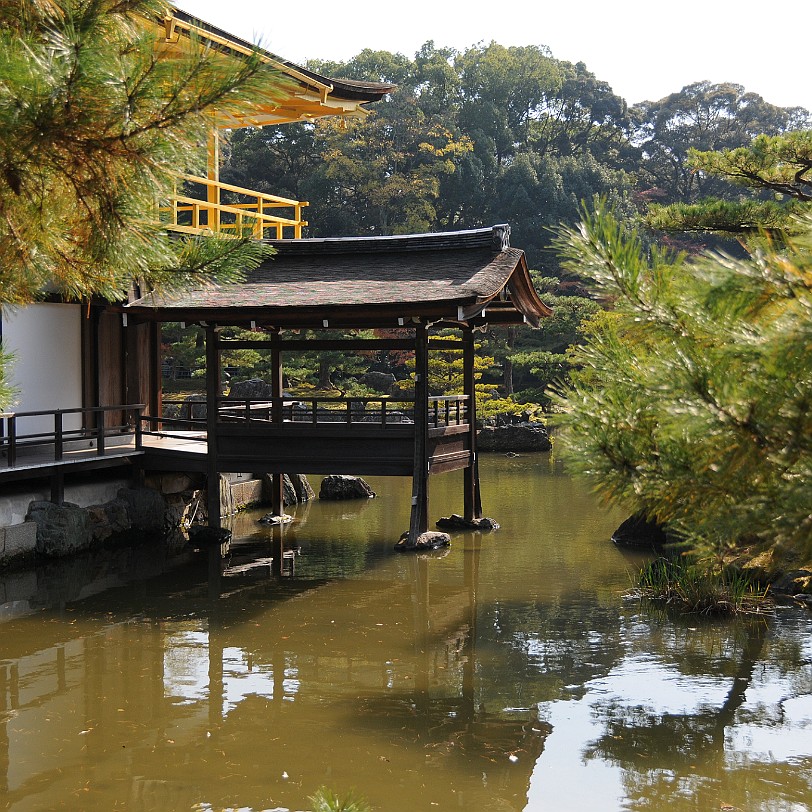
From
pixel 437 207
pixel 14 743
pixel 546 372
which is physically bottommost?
pixel 14 743

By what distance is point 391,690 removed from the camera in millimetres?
6953

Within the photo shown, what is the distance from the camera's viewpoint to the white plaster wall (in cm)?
1266

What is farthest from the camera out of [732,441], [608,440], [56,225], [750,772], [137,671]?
[137,671]

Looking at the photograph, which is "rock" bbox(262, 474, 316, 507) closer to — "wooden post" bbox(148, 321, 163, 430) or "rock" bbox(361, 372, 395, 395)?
"wooden post" bbox(148, 321, 163, 430)

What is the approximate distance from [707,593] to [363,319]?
5.36 metres

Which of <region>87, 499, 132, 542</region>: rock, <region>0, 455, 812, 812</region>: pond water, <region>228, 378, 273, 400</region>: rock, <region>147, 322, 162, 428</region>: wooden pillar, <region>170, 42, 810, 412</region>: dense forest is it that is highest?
<region>170, 42, 810, 412</region>: dense forest

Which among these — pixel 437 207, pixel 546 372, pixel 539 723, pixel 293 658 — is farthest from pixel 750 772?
pixel 437 207

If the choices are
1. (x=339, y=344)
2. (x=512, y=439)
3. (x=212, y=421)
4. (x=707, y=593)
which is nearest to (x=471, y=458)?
(x=339, y=344)

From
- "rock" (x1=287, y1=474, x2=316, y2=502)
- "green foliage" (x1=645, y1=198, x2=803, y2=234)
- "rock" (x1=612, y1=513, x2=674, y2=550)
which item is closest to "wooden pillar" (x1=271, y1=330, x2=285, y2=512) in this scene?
"rock" (x1=287, y1=474, x2=316, y2=502)

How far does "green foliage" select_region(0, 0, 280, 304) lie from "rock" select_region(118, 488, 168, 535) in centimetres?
942

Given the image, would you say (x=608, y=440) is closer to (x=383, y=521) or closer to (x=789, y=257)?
(x=789, y=257)

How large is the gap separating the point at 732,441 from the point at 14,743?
537cm

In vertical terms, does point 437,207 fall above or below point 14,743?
above

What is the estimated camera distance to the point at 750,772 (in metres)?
5.43
